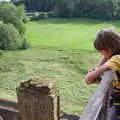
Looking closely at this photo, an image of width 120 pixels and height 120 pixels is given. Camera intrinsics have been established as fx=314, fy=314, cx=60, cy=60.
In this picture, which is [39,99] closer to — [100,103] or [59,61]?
[100,103]

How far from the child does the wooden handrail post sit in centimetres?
201

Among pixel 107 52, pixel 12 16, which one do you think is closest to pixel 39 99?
pixel 107 52

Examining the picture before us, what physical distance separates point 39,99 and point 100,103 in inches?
101

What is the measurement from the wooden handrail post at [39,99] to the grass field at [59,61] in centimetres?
945

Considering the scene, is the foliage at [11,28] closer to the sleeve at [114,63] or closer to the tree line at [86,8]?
the tree line at [86,8]

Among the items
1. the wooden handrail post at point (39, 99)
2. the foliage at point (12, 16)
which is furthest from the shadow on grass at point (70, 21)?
the wooden handrail post at point (39, 99)

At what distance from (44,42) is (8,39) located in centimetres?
508

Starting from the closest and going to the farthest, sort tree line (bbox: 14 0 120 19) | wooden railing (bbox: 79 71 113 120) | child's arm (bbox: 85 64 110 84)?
wooden railing (bbox: 79 71 113 120), child's arm (bbox: 85 64 110 84), tree line (bbox: 14 0 120 19)

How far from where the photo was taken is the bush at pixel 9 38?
27672 millimetres

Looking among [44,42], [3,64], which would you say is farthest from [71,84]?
[44,42]

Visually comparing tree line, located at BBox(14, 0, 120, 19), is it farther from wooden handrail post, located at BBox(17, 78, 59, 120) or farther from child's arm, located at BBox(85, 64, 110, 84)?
child's arm, located at BBox(85, 64, 110, 84)

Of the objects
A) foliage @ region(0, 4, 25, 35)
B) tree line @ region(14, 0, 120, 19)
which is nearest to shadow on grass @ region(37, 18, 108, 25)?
tree line @ region(14, 0, 120, 19)

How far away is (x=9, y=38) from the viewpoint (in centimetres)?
2808

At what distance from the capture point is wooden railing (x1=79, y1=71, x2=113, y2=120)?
4.74 feet
